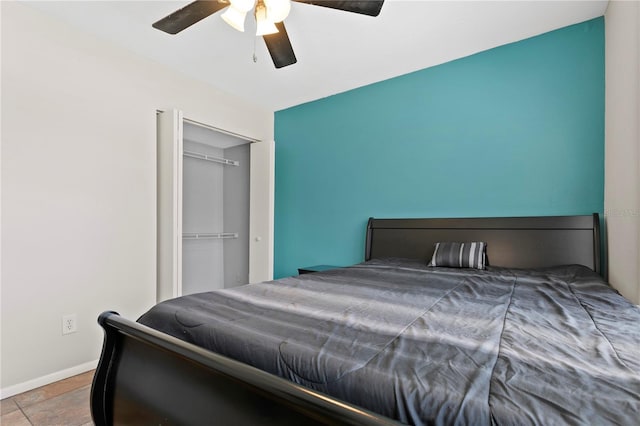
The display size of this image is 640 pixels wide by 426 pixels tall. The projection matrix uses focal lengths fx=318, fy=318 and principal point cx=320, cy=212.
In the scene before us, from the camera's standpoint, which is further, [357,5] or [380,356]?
[357,5]

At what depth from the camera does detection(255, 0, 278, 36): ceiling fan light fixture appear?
1.69 m

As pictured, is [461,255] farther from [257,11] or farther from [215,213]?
A: [215,213]

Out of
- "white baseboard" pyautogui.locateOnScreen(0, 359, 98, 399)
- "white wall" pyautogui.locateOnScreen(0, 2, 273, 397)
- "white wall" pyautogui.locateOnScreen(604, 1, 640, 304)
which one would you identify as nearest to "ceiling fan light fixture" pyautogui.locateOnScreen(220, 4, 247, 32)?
"white wall" pyautogui.locateOnScreen(0, 2, 273, 397)

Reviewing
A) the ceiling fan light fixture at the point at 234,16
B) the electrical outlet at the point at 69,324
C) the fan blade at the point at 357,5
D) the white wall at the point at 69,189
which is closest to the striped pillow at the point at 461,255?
the fan blade at the point at 357,5

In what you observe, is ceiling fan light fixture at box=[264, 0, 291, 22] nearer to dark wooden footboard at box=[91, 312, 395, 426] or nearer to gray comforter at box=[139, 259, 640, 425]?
gray comforter at box=[139, 259, 640, 425]

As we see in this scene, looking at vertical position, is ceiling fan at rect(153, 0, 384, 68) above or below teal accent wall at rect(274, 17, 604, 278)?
above

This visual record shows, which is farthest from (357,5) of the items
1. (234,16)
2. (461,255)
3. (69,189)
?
(69,189)

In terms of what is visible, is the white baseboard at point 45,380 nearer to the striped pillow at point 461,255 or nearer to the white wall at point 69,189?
the white wall at point 69,189

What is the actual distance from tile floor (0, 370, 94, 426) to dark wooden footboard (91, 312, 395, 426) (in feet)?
2.35

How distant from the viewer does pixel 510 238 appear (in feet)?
7.92

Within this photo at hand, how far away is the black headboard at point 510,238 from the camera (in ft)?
7.13

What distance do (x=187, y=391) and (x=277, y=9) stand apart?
1.77 meters

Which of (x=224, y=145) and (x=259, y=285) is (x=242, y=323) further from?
(x=224, y=145)

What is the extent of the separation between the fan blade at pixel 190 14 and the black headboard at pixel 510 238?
2.13m
